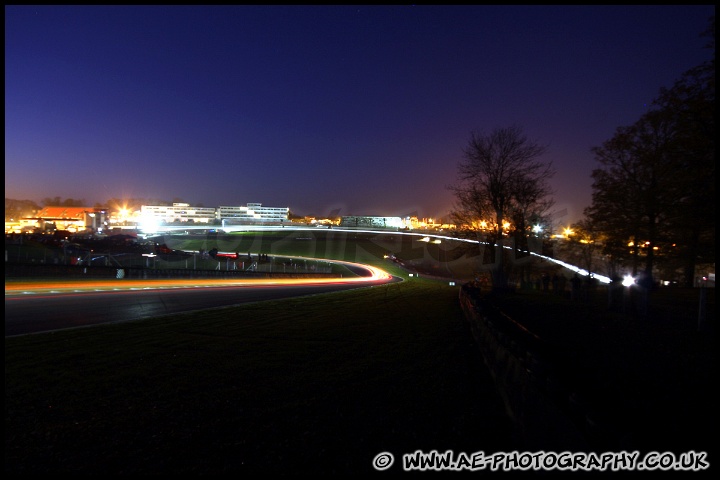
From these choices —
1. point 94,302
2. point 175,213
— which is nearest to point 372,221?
point 175,213

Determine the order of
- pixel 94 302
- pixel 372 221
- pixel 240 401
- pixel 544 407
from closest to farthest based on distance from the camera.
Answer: pixel 544 407
pixel 240 401
pixel 94 302
pixel 372 221

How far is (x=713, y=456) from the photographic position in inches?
120

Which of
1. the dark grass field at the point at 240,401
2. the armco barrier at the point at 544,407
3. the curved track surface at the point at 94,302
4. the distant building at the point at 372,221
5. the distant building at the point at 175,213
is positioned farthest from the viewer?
the distant building at the point at 175,213

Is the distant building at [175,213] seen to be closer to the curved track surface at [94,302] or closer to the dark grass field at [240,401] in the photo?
the curved track surface at [94,302]

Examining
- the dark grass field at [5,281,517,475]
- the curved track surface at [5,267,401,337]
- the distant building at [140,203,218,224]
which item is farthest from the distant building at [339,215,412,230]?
the dark grass field at [5,281,517,475]

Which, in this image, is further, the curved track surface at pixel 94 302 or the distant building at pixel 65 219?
the distant building at pixel 65 219

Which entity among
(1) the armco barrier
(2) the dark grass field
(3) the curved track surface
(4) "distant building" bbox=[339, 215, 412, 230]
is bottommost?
(3) the curved track surface

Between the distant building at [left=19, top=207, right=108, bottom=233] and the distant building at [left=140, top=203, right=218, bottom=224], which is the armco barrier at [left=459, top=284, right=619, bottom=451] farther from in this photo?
the distant building at [left=140, top=203, right=218, bottom=224]

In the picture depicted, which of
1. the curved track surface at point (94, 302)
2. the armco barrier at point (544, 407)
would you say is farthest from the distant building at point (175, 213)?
the armco barrier at point (544, 407)

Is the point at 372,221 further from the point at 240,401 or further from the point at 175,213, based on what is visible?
the point at 240,401

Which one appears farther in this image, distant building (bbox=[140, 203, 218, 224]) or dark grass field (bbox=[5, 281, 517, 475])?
distant building (bbox=[140, 203, 218, 224])

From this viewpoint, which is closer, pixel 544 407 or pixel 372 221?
pixel 544 407

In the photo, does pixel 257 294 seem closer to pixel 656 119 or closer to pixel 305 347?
pixel 305 347

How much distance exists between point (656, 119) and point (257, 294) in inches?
915
